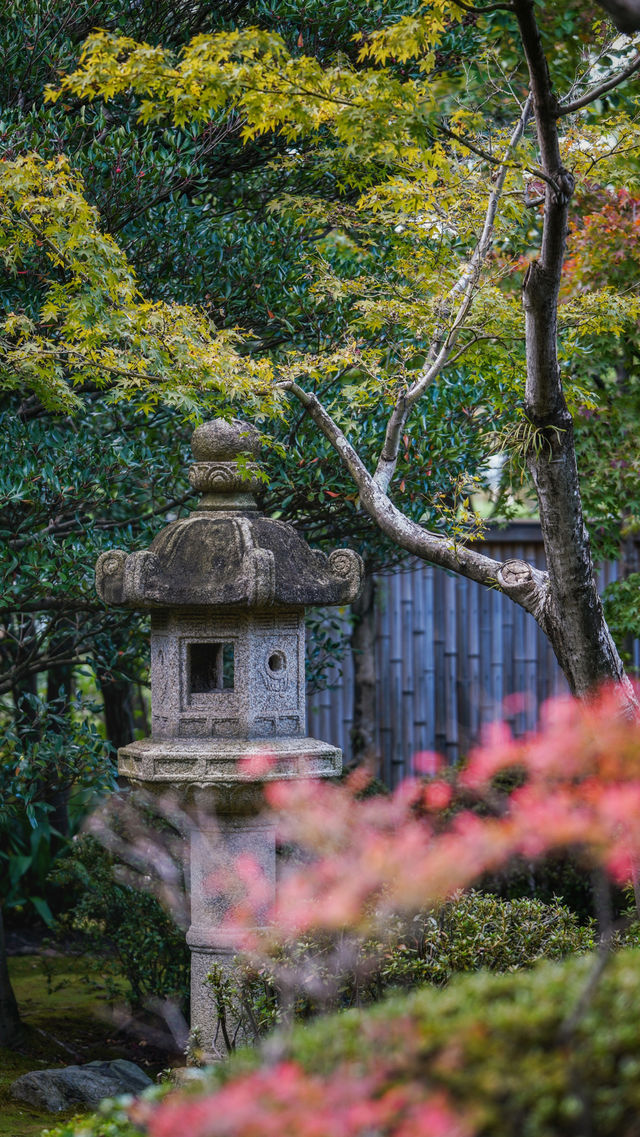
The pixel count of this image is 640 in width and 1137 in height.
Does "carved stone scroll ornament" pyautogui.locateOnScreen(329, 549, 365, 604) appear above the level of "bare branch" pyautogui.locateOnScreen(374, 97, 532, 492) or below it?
below

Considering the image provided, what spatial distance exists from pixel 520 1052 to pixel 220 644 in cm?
312

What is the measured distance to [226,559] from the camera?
459 cm

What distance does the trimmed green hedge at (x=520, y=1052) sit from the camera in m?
1.92

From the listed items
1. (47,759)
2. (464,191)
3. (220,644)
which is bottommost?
(47,759)

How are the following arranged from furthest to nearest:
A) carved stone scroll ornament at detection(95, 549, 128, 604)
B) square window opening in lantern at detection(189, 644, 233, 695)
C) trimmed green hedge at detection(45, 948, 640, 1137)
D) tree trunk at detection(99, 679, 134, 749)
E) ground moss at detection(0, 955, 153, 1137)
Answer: tree trunk at detection(99, 679, 134, 749)
square window opening in lantern at detection(189, 644, 233, 695)
ground moss at detection(0, 955, 153, 1137)
carved stone scroll ornament at detection(95, 549, 128, 604)
trimmed green hedge at detection(45, 948, 640, 1137)

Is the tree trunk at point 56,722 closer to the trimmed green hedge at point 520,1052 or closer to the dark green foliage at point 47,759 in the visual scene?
the dark green foliage at point 47,759

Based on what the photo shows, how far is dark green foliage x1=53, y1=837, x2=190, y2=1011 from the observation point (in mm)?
5855

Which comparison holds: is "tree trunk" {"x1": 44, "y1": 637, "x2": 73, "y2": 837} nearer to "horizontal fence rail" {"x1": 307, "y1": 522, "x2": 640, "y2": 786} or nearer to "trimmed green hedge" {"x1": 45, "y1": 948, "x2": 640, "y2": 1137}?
"horizontal fence rail" {"x1": 307, "y1": 522, "x2": 640, "y2": 786}

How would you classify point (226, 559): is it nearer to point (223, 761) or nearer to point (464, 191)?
point (223, 761)

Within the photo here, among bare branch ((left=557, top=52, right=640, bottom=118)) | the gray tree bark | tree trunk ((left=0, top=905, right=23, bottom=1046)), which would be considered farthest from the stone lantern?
bare branch ((left=557, top=52, right=640, bottom=118))

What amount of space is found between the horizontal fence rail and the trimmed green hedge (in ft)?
21.1

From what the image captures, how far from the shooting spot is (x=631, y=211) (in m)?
6.33

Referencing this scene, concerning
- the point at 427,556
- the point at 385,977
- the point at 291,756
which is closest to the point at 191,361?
the point at 427,556

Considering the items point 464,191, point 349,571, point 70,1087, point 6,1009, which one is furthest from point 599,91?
point 6,1009
